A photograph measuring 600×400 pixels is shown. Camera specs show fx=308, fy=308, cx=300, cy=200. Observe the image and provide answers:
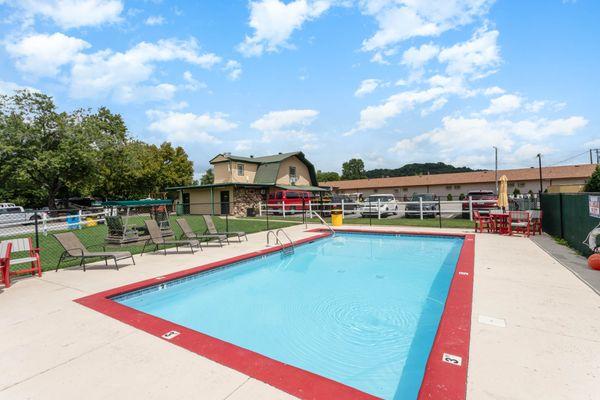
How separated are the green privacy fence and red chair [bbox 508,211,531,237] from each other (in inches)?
32.6

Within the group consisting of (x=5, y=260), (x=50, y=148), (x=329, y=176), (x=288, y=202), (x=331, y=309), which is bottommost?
(x=331, y=309)

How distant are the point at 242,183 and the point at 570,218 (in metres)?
21.9

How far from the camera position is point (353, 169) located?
10181cm

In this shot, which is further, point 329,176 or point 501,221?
point 329,176

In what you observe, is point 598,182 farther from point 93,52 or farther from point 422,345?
point 93,52

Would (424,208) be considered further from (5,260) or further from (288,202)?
(5,260)

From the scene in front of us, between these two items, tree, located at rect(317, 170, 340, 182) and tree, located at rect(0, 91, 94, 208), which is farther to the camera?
tree, located at rect(317, 170, 340, 182)

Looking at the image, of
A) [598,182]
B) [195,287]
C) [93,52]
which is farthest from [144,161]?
[598,182]

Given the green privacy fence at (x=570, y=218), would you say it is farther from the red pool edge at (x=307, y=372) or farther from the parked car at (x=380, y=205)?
the parked car at (x=380, y=205)

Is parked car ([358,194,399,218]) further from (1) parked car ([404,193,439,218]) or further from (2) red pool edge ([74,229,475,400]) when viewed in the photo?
(2) red pool edge ([74,229,475,400])

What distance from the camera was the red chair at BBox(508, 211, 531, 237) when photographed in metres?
11.2

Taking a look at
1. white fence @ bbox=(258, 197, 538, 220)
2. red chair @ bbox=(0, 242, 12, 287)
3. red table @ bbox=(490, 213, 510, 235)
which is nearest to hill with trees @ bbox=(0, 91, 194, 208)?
white fence @ bbox=(258, 197, 538, 220)

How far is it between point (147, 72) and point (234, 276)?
12179 mm

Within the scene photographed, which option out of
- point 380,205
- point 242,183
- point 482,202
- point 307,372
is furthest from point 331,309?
point 242,183
